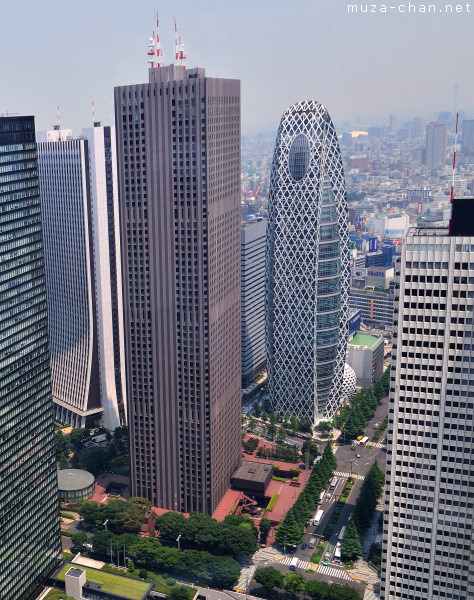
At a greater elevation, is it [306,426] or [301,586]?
[301,586]

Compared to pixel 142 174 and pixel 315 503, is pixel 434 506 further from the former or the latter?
pixel 142 174

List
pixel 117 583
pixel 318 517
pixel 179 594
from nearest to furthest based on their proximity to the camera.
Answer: pixel 179 594 → pixel 117 583 → pixel 318 517

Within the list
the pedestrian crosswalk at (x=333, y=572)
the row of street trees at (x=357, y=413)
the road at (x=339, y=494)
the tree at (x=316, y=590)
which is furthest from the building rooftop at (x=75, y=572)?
the row of street trees at (x=357, y=413)

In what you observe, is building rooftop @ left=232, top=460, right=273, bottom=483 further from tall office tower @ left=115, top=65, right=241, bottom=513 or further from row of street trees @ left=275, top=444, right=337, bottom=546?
row of street trees @ left=275, top=444, right=337, bottom=546

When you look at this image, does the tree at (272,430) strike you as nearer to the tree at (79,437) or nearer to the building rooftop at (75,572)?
the tree at (79,437)

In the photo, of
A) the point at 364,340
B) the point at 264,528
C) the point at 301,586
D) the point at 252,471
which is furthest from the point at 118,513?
the point at 364,340

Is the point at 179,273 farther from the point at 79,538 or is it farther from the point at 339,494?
the point at 339,494
